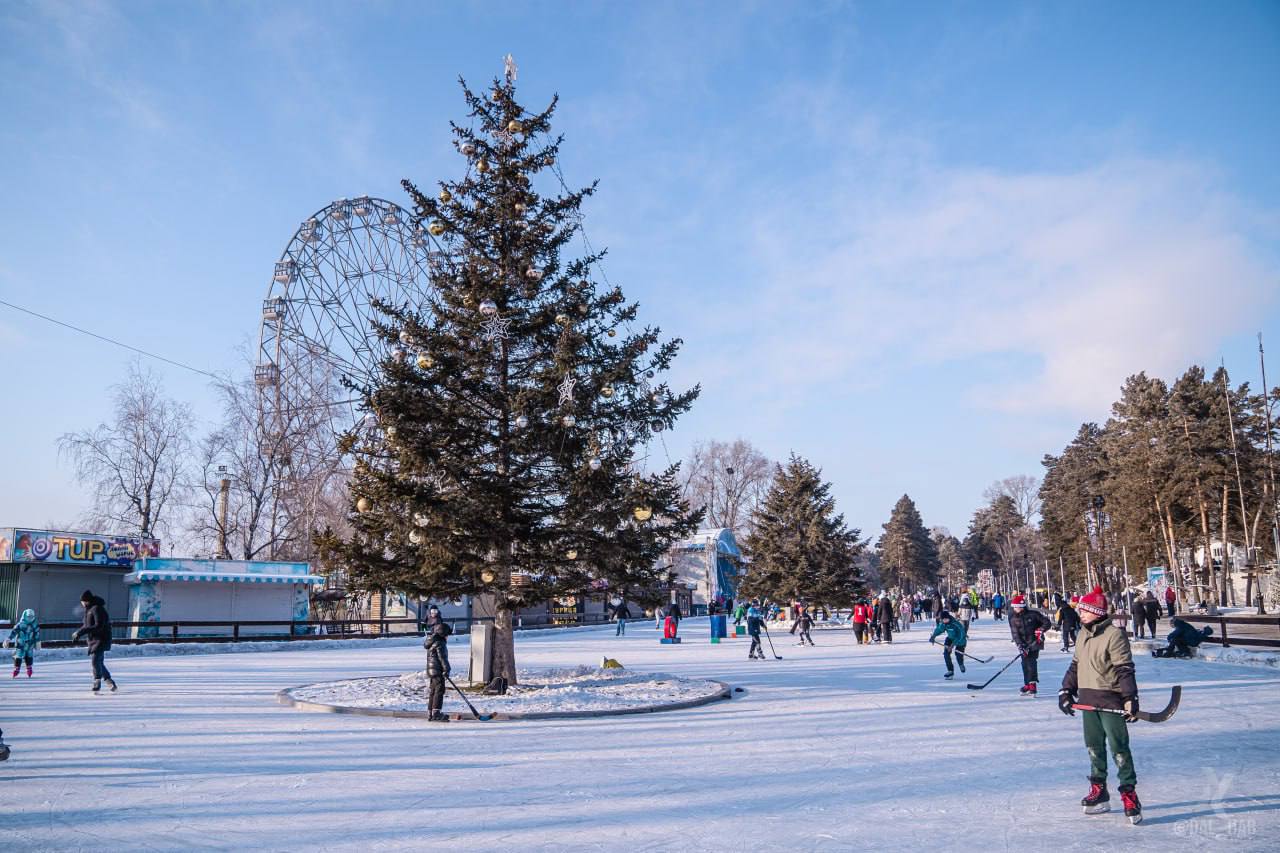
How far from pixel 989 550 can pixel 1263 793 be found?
12805 centimetres

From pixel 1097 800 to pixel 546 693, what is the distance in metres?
9.98

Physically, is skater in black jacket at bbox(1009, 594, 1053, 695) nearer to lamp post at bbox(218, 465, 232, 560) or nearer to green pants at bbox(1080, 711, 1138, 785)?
green pants at bbox(1080, 711, 1138, 785)

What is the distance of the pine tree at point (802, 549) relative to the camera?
41.0 metres

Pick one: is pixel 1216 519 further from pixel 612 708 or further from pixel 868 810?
pixel 868 810

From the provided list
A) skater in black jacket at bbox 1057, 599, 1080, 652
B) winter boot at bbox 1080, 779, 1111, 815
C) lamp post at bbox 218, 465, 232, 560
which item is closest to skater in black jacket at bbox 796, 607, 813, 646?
skater in black jacket at bbox 1057, 599, 1080, 652

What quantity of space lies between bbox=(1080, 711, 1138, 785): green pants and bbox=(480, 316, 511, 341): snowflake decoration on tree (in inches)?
441

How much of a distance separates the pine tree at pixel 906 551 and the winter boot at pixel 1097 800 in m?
106

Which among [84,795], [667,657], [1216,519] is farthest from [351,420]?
[1216,519]

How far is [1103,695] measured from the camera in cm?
696

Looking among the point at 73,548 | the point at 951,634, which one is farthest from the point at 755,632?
the point at 73,548

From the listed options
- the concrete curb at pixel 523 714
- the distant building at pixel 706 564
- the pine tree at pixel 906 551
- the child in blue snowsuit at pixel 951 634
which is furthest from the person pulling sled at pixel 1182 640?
the pine tree at pixel 906 551

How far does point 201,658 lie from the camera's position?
1091 inches

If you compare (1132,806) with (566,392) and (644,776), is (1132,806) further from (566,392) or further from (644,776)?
(566,392)

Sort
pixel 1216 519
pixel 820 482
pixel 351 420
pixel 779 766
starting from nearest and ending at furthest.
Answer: pixel 779 766
pixel 820 482
pixel 351 420
pixel 1216 519
